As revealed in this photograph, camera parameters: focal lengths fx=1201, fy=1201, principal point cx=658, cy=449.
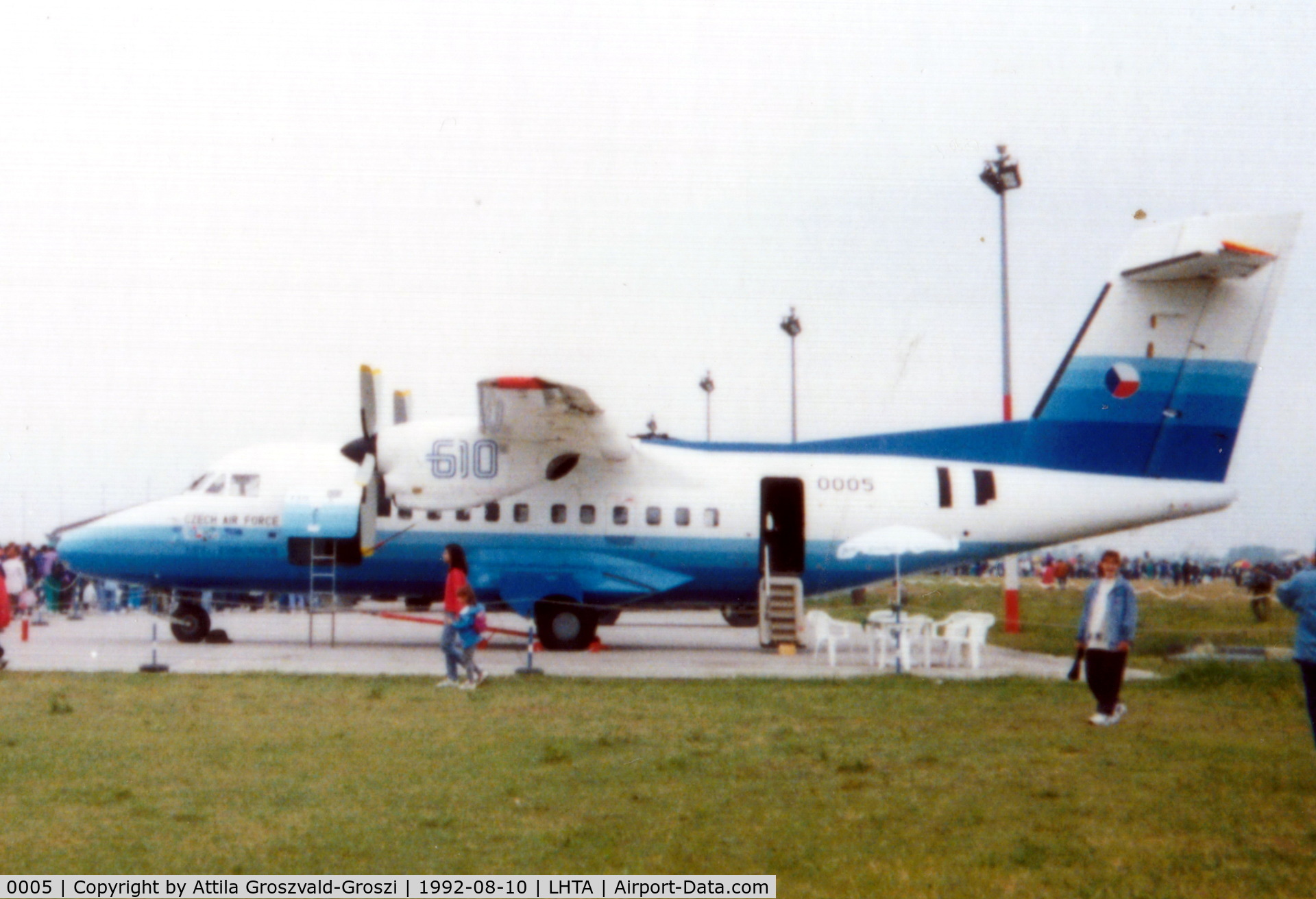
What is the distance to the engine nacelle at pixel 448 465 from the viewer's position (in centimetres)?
1747

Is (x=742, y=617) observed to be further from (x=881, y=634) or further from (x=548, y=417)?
(x=548, y=417)

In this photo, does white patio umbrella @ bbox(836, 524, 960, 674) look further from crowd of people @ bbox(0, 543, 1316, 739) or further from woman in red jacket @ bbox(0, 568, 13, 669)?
woman in red jacket @ bbox(0, 568, 13, 669)

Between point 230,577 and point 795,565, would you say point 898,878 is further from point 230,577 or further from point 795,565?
point 230,577

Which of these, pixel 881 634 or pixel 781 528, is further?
pixel 781 528

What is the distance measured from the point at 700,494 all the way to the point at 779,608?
2167mm

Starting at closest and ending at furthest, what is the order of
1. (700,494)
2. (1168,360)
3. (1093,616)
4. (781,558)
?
(1093,616), (1168,360), (781,558), (700,494)

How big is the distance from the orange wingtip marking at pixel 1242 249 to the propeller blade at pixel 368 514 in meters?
12.4

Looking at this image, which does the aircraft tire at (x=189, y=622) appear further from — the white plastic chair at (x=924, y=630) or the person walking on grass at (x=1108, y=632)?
the person walking on grass at (x=1108, y=632)

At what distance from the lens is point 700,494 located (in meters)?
19.1

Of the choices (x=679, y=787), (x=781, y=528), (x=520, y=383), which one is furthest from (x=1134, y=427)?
(x=679, y=787)

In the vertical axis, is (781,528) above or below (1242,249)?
below

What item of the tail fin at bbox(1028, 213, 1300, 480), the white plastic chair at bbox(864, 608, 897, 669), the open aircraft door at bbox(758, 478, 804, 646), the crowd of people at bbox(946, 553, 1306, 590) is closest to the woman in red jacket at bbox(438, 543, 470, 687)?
the white plastic chair at bbox(864, 608, 897, 669)

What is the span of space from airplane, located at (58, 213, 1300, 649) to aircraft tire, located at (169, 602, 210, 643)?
3 cm

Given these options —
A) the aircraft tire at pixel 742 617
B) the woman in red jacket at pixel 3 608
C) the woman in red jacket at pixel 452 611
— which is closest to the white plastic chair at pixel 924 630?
the aircraft tire at pixel 742 617
